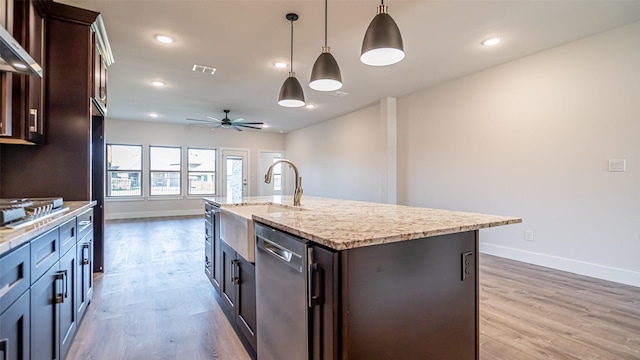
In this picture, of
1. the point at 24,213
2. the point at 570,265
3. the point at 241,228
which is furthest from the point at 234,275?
the point at 570,265

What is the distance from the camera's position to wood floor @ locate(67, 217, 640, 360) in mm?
1907

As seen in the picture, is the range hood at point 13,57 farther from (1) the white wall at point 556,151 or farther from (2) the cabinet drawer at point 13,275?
(1) the white wall at point 556,151

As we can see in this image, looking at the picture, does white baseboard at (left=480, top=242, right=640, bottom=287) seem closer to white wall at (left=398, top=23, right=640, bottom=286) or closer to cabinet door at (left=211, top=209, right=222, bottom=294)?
white wall at (left=398, top=23, right=640, bottom=286)

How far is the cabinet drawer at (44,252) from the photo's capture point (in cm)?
129

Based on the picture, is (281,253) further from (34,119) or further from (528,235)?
(528,235)

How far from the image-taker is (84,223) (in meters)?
2.27

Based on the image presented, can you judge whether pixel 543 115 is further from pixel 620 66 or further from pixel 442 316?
pixel 442 316

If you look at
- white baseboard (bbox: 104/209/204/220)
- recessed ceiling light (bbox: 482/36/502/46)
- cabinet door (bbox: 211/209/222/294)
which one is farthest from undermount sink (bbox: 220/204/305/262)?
white baseboard (bbox: 104/209/204/220)

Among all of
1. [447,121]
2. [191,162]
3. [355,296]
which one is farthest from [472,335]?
[191,162]

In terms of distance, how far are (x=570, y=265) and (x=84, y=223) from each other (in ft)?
16.0

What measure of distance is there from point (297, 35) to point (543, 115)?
3.09 m

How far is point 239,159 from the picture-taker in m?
9.25

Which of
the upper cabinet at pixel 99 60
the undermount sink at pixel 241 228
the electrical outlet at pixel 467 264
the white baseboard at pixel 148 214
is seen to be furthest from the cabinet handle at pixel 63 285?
the white baseboard at pixel 148 214

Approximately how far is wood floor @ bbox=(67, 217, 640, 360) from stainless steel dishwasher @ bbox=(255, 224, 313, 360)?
503 mm
